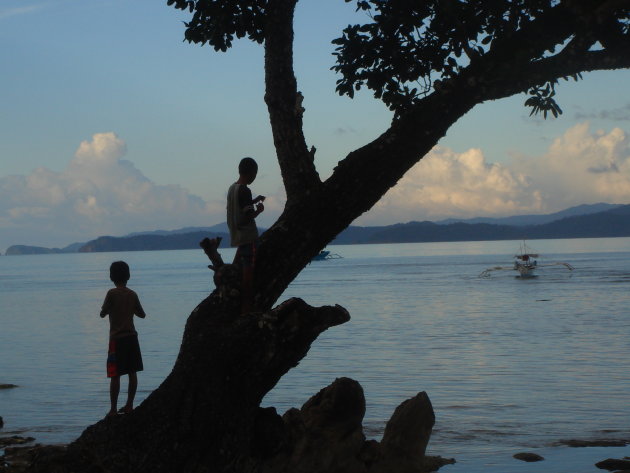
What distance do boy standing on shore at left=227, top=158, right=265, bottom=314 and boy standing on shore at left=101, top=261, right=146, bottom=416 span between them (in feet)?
10.7

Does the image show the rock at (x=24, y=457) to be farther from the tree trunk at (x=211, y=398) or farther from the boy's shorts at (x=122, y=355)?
the boy's shorts at (x=122, y=355)

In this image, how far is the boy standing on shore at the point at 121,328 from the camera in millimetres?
11742

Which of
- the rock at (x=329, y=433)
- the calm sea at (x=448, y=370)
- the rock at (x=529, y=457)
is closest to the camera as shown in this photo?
the rock at (x=329, y=433)

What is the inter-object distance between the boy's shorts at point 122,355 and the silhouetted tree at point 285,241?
288 centimetres

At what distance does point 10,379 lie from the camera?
28828 mm

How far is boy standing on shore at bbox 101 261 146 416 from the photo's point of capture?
38.5ft

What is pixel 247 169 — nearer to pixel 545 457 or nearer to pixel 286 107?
pixel 286 107

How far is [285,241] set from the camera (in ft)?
29.3

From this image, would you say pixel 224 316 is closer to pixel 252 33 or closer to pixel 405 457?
pixel 252 33

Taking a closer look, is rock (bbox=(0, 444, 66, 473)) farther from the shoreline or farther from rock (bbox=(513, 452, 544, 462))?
rock (bbox=(513, 452, 544, 462))

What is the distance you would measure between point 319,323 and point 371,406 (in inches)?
509

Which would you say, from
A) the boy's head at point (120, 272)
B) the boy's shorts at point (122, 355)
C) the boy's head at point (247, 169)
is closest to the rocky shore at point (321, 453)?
the boy's shorts at point (122, 355)

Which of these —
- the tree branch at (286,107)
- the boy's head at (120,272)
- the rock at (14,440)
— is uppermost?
the tree branch at (286,107)

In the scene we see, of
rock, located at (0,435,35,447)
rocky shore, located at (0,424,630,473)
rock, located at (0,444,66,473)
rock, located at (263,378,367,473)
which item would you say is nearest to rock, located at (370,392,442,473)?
rocky shore, located at (0,424,630,473)
